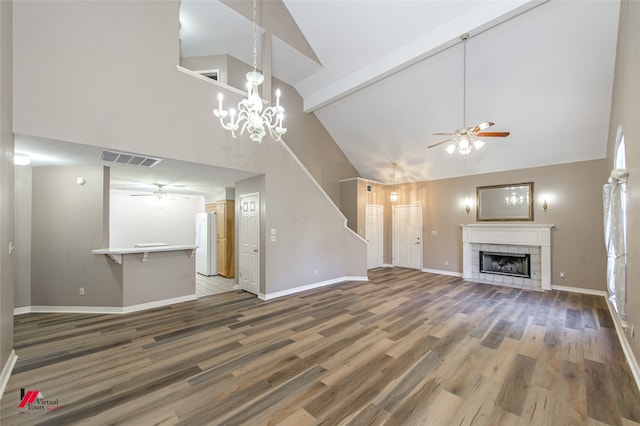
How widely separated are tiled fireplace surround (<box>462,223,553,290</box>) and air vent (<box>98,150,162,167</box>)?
754cm

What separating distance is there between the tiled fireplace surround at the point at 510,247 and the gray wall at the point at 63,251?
8.07 metres

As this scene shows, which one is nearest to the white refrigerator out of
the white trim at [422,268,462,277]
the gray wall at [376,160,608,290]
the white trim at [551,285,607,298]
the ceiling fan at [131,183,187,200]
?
the ceiling fan at [131,183,187,200]

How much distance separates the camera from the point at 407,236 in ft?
28.1

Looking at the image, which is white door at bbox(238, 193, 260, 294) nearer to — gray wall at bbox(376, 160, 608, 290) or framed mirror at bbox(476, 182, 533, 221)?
gray wall at bbox(376, 160, 608, 290)

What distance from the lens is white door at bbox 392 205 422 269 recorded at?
8.26 m

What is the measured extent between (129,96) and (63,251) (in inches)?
116

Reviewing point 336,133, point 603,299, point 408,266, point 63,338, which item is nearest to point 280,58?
point 336,133

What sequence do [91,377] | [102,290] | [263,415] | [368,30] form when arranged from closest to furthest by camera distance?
[263,415] → [91,377] → [102,290] → [368,30]

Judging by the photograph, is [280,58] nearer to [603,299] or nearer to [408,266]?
[408,266]

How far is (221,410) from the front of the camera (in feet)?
6.75

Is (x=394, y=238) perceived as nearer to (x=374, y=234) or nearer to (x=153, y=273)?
(x=374, y=234)

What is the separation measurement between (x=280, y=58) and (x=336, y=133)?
9.12 feet

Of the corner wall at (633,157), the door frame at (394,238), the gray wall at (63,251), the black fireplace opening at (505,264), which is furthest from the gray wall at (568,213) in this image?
the gray wall at (63,251)

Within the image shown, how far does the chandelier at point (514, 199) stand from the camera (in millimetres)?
6420
